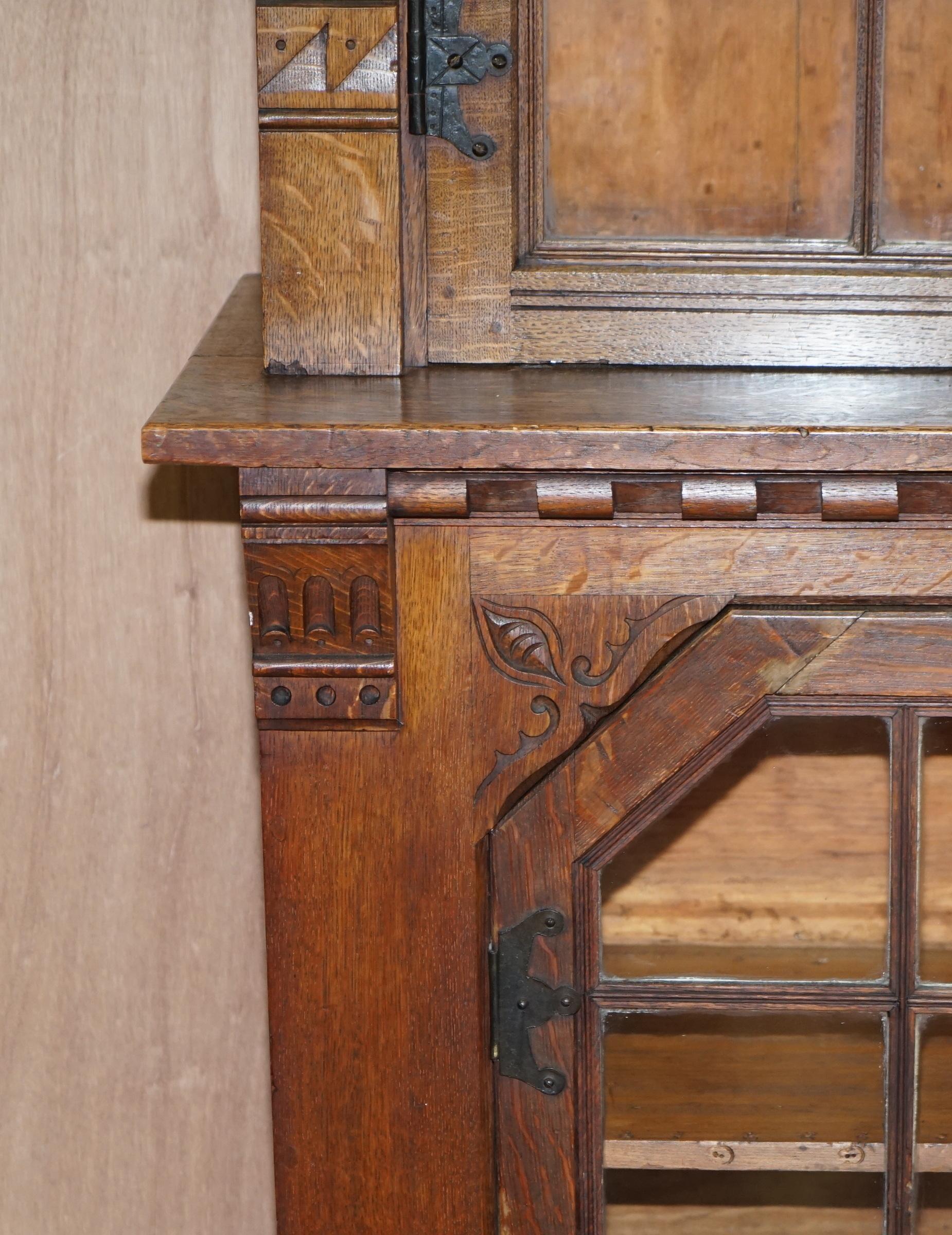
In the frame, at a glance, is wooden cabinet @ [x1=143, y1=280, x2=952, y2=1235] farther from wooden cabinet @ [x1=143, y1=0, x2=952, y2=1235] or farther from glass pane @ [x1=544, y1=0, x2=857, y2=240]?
glass pane @ [x1=544, y1=0, x2=857, y2=240]

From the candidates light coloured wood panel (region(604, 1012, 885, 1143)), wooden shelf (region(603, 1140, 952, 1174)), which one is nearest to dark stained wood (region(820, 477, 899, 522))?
light coloured wood panel (region(604, 1012, 885, 1143))

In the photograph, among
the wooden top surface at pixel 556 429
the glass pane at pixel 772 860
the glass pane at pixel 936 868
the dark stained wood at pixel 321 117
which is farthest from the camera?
the glass pane at pixel 772 860

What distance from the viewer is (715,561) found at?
33.7 inches

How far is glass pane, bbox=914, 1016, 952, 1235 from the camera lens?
0.95 meters

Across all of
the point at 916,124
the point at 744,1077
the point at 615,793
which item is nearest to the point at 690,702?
the point at 615,793

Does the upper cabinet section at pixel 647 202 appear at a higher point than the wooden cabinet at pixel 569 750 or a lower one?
higher

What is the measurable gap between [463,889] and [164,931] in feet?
1.75

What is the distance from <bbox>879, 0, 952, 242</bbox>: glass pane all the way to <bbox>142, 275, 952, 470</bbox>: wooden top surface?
14cm

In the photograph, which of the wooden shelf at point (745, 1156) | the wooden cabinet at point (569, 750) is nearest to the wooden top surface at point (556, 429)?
the wooden cabinet at point (569, 750)

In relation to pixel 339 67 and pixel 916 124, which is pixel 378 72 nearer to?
pixel 339 67

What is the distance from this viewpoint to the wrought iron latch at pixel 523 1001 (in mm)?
925

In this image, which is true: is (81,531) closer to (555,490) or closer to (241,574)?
(241,574)

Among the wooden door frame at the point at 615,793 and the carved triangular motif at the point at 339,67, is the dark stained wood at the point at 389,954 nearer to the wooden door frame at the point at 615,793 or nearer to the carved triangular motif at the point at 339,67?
the wooden door frame at the point at 615,793

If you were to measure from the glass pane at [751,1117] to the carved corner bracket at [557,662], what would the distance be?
0.20 metres
